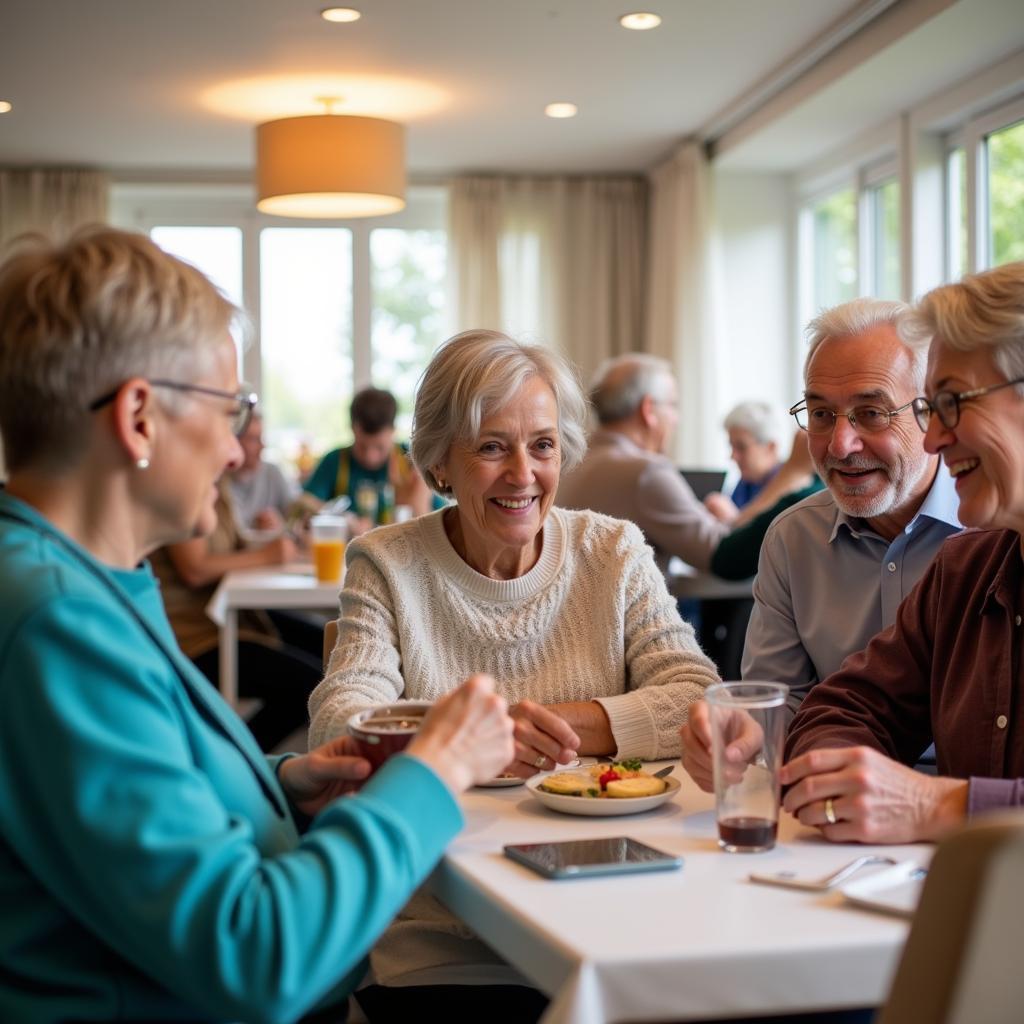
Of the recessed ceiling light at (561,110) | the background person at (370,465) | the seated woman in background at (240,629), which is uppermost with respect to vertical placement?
the recessed ceiling light at (561,110)

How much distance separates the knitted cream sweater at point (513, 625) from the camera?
191 cm

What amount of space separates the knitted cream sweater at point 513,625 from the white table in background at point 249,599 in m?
2.08

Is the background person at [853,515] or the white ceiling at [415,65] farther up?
the white ceiling at [415,65]

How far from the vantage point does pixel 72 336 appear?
1124 millimetres

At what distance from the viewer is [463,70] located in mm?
5809

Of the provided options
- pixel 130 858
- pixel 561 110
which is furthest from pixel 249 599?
pixel 561 110

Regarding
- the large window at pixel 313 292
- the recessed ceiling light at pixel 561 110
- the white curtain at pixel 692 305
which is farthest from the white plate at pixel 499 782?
the large window at pixel 313 292

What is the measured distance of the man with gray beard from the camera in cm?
208

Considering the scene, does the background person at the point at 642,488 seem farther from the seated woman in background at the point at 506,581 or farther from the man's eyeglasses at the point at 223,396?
the man's eyeglasses at the point at 223,396

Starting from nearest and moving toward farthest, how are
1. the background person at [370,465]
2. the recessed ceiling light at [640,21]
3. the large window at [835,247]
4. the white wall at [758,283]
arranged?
the recessed ceiling light at [640,21] → the background person at [370,465] → the large window at [835,247] → the white wall at [758,283]

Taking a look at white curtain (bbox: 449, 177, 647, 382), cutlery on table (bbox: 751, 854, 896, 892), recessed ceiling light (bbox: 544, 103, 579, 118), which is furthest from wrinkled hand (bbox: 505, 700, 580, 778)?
white curtain (bbox: 449, 177, 647, 382)

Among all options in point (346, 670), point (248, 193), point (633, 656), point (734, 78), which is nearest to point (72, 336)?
point (346, 670)

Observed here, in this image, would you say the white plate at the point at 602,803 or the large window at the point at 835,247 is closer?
the white plate at the point at 602,803

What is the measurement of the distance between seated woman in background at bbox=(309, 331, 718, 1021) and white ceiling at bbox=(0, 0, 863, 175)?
10.8 ft
